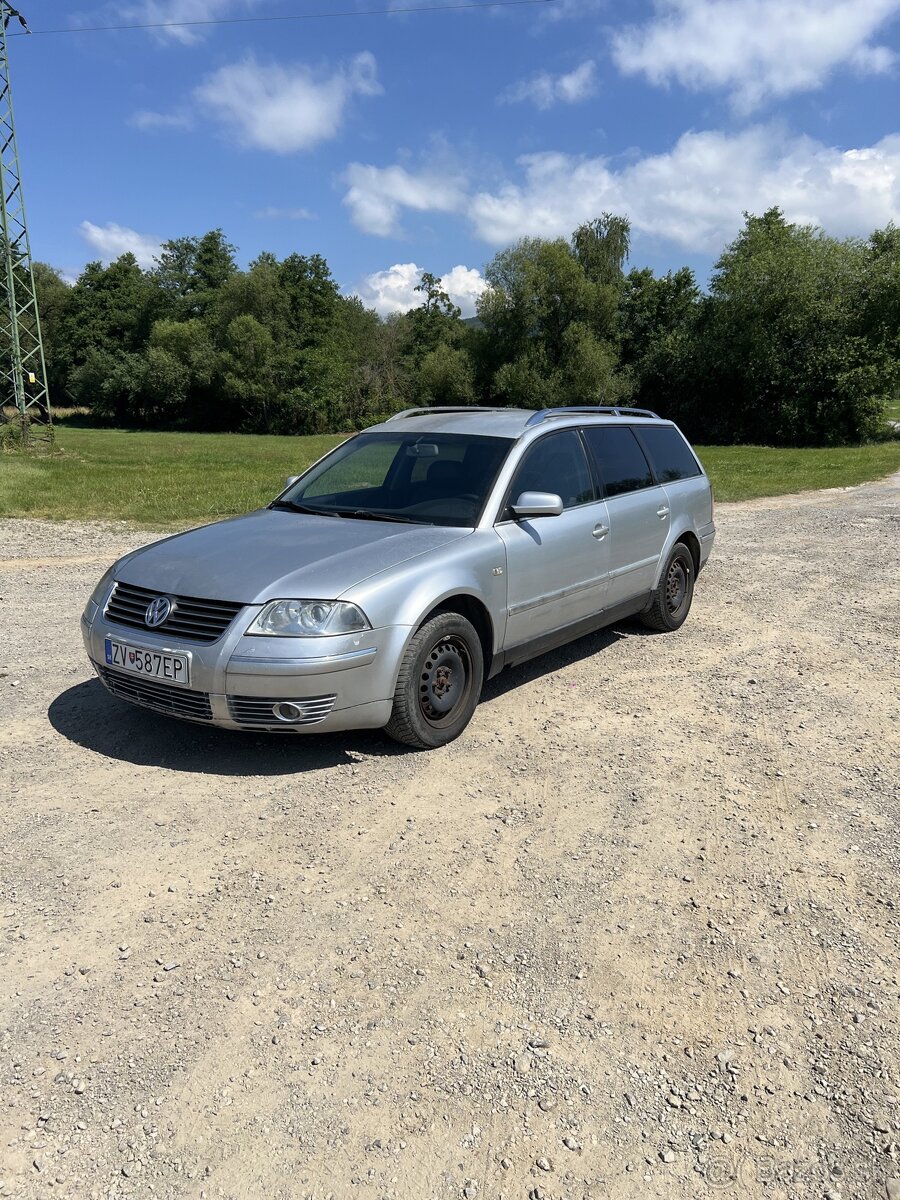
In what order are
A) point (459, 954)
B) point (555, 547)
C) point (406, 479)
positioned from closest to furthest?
point (459, 954), point (555, 547), point (406, 479)

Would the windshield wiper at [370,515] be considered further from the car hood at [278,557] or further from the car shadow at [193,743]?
the car shadow at [193,743]

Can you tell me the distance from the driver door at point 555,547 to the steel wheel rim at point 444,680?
0.44m

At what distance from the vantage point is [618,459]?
6.26 m

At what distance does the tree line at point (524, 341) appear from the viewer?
31.8 meters

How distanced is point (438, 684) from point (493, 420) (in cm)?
214

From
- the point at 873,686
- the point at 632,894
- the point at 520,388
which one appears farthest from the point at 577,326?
the point at 632,894

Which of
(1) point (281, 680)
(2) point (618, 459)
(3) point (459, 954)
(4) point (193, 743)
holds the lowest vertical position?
(3) point (459, 954)

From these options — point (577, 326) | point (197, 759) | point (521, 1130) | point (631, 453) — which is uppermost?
point (577, 326)

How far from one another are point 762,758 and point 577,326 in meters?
40.0

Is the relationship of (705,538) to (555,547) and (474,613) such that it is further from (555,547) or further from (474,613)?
(474,613)

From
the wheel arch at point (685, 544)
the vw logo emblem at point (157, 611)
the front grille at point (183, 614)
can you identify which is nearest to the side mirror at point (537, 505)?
the front grille at point (183, 614)

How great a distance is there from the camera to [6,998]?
105 inches

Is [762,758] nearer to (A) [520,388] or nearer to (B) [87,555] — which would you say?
(B) [87,555]

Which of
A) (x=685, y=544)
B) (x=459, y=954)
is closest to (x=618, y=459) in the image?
(x=685, y=544)
